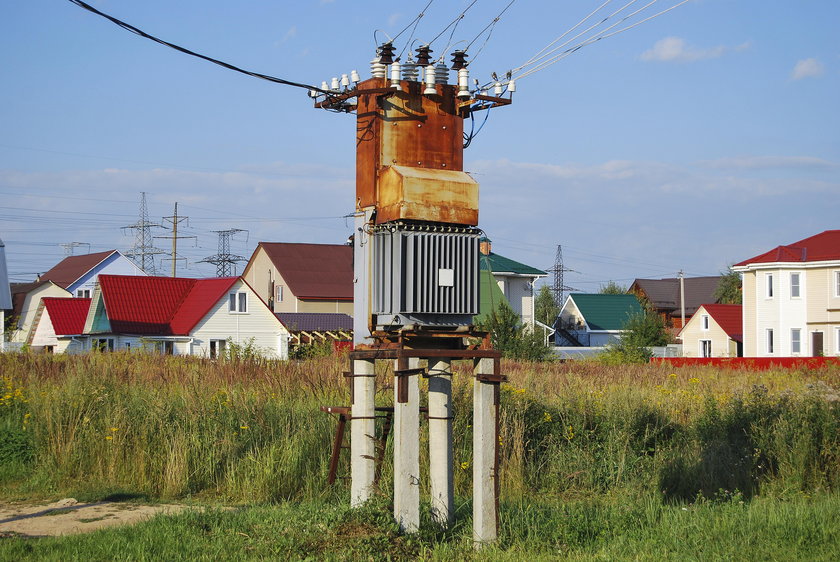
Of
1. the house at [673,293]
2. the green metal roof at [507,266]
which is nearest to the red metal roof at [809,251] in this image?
the green metal roof at [507,266]

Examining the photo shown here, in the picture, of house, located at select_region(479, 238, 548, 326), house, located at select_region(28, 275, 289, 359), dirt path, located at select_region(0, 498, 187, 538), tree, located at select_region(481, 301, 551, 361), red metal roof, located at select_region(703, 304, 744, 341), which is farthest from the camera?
house, located at select_region(479, 238, 548, 326)

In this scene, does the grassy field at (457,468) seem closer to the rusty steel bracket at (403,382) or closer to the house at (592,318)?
the rusty steel bracket at (403,382)

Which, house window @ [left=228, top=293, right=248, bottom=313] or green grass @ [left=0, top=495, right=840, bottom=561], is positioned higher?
house window @ [left=228, top=293, right=248, bottom=313]

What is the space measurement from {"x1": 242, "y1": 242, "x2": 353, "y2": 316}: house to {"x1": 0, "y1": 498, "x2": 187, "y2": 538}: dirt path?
169 feet

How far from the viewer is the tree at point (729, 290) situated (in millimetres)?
81938

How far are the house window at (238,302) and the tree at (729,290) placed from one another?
50930mm

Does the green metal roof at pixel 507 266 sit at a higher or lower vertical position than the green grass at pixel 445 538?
higher

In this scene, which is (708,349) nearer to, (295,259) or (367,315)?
(295,259)

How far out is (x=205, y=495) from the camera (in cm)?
1077

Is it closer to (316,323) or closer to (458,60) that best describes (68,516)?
(458,60)

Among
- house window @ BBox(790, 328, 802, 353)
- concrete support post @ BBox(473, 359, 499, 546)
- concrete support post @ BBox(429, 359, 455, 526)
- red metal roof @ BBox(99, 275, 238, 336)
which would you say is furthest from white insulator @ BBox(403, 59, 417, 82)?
house window @ BBox(790, 328, 802, 353)

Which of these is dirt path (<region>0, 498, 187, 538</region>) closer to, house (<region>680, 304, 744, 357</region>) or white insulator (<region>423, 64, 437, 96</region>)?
white insulator (<region>423, 64, 437, 96</region>)

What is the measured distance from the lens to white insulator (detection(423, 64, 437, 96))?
7.97m

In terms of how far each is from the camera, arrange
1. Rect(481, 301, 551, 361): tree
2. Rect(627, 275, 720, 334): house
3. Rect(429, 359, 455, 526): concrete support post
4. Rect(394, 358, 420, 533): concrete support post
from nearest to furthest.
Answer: Rect(394, 358, 420, 533): concrete support post, Rect(429, 359, 455, 526): concrete support post, Rect(481, 301, 551, 361): tree, Rect(627, 275, 720, 334): house
